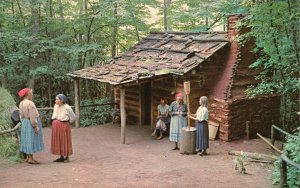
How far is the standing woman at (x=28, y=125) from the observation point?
9000 millimetres

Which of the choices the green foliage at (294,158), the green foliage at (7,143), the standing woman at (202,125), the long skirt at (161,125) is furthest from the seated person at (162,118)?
the green foliage at (294,158)

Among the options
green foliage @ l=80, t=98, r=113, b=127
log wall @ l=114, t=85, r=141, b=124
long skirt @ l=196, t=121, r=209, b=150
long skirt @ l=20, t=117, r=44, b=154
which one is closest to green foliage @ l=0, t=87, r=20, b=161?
long skirt @ l=20, t=117, r=44, b=154

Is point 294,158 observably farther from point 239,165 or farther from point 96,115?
point 96,115

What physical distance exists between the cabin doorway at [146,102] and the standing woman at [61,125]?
24.4 feet

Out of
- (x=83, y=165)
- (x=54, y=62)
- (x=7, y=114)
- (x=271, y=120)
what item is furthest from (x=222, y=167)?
(x=54, y=62)

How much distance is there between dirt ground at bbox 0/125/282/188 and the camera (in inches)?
308

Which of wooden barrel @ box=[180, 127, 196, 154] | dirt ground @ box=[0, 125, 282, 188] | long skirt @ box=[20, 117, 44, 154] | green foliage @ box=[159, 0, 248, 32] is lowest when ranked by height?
dirt ground @ box=[0, 125, 282, 188]

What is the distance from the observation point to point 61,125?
9.38 metres

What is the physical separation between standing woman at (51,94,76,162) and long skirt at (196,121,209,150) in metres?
3.77

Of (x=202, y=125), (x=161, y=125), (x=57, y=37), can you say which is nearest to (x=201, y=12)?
(x=161, y=125)

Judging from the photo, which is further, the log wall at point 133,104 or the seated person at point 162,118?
the log wall at point 133,104

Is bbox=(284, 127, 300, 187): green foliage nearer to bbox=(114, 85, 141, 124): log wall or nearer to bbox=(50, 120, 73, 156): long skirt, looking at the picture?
bbox=(50, 120, 73, 156): long skirt

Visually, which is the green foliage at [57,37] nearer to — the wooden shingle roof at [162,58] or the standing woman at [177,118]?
the wooden shingle roof at [162,58]

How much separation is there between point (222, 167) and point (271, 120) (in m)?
5.73
